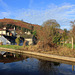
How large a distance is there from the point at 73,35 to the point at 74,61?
9.59 m

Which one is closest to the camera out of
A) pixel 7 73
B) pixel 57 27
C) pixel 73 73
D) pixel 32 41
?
pixel 7 73

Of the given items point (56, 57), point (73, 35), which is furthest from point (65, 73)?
point (73, 35)

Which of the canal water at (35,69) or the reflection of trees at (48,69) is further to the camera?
the reflection of trees at (48,69)

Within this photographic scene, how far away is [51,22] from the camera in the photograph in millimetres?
45656

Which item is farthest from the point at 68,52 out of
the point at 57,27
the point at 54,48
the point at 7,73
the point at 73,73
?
the point at 57,27

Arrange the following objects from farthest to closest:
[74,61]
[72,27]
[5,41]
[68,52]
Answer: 1. [5,41]
2. [72,27]
3. [68,52]
4. [74,61]

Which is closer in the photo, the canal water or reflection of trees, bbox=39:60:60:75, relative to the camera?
the canal water

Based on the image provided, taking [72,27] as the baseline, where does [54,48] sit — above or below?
below

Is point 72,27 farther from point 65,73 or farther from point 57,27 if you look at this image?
point 57,27

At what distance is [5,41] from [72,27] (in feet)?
94.1

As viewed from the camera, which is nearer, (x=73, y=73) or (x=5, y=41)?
(x=73, y=73)

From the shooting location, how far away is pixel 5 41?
41.7 meters

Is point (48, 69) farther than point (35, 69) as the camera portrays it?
Yes

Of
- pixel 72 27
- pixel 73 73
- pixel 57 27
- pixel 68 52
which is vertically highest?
pixel 57 27
